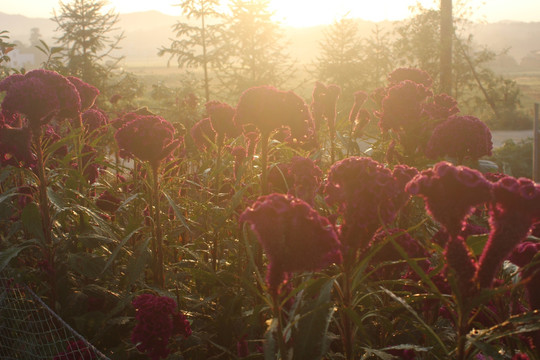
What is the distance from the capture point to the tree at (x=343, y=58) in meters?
22.9

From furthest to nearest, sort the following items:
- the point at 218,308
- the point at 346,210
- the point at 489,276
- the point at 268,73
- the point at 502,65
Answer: the point at 502,65
the point at 268,73
the point at 218,308
the point at 346,210
the point at 489,276

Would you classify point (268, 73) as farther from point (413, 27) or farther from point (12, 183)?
point (12, 183)

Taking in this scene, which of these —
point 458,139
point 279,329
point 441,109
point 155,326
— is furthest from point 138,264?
point 441,109

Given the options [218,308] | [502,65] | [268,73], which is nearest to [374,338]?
[218,308]

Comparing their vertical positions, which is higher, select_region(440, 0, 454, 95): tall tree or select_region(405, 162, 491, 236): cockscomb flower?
select_region(440, 0, 454, 95): tall tree

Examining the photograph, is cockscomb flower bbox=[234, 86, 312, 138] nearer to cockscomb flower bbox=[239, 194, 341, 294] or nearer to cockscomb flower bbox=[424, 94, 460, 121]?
cockscomb flower bbox=[239, 194, 341, 294]

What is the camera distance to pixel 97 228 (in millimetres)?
2615

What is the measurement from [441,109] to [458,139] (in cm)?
65

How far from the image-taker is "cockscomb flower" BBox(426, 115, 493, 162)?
2688 millimetres

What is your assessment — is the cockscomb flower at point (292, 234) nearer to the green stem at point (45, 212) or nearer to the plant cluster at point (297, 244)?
the plant cluster at point (297, 244)

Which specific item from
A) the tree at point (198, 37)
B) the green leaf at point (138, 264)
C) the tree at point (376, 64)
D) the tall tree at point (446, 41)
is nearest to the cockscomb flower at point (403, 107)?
the green leaf at point (138, 264)

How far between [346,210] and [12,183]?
10.2 feet

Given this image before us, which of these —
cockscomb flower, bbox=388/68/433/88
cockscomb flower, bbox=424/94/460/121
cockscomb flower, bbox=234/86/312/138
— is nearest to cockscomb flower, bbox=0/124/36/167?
cockscomb flower, bbox=234/86/312/138

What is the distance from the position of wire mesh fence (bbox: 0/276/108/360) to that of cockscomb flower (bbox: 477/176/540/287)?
136 centimetres
